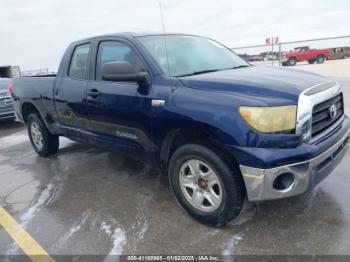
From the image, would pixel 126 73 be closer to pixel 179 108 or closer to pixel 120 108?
pixel 120 108

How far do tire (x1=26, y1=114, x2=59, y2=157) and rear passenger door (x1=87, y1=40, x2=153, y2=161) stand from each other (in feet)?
5.49

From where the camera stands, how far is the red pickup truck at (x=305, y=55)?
94.9 feet

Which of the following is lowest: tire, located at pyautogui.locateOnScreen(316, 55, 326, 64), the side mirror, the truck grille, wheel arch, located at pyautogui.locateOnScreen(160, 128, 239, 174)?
tire, located at pyautogui.locateOnScreen(316, 55, 326, 64)

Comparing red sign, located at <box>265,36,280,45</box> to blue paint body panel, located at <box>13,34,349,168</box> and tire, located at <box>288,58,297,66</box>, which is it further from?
blue paint body panel, located at <box>13,34,349,168</box>

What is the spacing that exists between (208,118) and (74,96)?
2.27m

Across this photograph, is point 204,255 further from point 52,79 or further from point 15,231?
point 52,79

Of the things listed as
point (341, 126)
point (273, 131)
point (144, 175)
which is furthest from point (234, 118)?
point (144, 175)

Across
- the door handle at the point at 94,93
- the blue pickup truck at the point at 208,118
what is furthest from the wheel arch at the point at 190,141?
the door handle at the point at 94,93

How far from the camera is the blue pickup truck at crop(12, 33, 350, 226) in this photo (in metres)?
2.88

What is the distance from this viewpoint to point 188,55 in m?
4.08

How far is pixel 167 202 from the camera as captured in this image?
3984 mm

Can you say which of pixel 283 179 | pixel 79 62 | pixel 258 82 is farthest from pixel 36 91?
pixel 283 179

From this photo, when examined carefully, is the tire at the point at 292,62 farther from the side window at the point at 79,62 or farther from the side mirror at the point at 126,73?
the side mirror at the point at 126,73

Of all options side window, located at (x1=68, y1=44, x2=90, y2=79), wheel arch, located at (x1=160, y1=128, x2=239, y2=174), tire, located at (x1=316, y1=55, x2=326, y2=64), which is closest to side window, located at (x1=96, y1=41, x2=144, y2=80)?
side window, located at (x1=68, y1=44, x2=90, y2=79)
